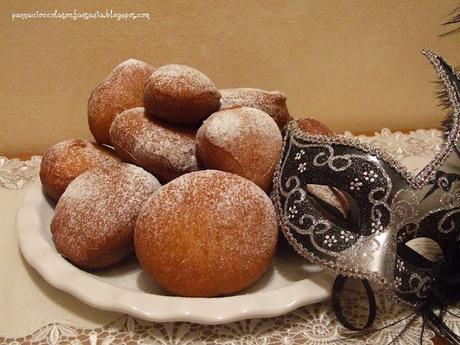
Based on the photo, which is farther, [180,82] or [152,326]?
[180,82]

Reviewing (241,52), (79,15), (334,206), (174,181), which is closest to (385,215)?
(334,206)

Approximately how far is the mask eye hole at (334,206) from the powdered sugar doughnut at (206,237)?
11 centimetres

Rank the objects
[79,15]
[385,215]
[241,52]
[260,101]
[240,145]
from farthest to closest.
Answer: [241,52]
[79,15]
[260,101]
[240,145]
[385,215]

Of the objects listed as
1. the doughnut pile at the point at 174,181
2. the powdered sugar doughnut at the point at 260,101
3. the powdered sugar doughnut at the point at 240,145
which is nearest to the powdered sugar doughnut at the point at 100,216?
the doughnut pile at the point at 174,181

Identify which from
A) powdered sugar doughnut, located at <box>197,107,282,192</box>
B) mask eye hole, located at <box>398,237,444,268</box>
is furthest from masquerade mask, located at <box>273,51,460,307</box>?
powdered sugar doughnut, located at <box>197,107,282,192</box>

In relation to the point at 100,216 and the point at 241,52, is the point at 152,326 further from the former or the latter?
the point at 241,52

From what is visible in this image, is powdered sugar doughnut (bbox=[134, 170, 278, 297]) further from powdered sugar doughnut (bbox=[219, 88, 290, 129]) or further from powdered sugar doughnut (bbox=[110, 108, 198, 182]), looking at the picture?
powdered sugar doughnut (bbox=[219, 88, 290, 129])

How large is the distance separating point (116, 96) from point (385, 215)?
511 millimetres

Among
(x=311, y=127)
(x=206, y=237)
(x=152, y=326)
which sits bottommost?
(x=152, y=326)

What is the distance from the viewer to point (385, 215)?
2.06ft

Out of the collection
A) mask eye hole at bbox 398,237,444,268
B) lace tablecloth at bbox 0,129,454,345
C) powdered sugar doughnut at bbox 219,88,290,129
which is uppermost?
powdered sugar doughnut at bbox 219,88,290,129

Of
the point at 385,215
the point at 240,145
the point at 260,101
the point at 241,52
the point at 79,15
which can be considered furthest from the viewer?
the point at 241,52

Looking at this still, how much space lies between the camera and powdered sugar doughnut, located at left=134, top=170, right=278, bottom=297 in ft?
2.10

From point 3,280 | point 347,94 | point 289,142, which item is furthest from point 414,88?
point 3,280
